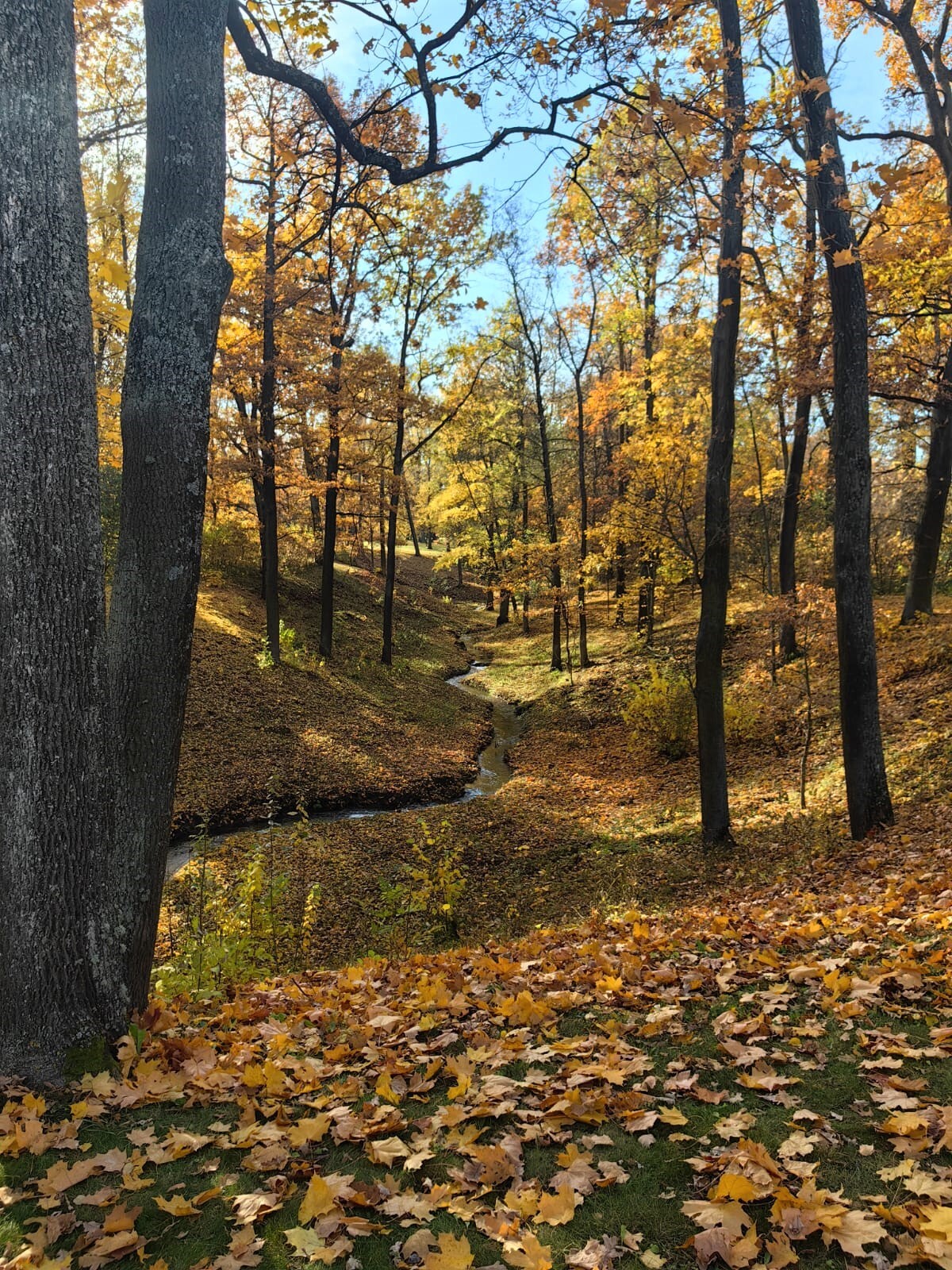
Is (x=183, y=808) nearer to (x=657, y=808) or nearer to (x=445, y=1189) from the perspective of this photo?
(x=657, y=808)

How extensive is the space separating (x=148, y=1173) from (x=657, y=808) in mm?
9631

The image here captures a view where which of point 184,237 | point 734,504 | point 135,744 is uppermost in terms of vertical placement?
point 734,504

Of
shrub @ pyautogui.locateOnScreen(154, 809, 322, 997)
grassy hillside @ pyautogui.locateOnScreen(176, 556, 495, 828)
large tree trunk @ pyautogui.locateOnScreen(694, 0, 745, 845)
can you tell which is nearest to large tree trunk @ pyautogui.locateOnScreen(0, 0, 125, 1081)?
shrub @ pyautogui.locateOnScreen(154, 809, 322, 997)

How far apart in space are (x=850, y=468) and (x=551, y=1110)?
653cm

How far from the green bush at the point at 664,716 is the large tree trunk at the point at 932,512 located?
15.5 feet

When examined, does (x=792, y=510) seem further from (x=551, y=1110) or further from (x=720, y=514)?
(x=551, y=1110)

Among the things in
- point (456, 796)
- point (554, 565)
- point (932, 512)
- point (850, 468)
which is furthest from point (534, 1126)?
point (554, 565)

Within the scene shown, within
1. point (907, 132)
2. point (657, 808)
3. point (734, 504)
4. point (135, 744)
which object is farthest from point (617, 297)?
point (135, 744)

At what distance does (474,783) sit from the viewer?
562 inches

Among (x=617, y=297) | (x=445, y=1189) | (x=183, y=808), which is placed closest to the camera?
(x=445, y=1189)

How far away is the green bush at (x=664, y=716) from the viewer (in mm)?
13570

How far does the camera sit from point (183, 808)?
10.6 m

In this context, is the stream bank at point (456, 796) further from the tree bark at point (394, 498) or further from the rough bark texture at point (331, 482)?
the rough bark texture at point (331, 482)

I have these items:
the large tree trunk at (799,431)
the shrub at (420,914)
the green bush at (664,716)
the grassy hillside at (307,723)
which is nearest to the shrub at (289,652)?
the grassy hillside at (307,723)
